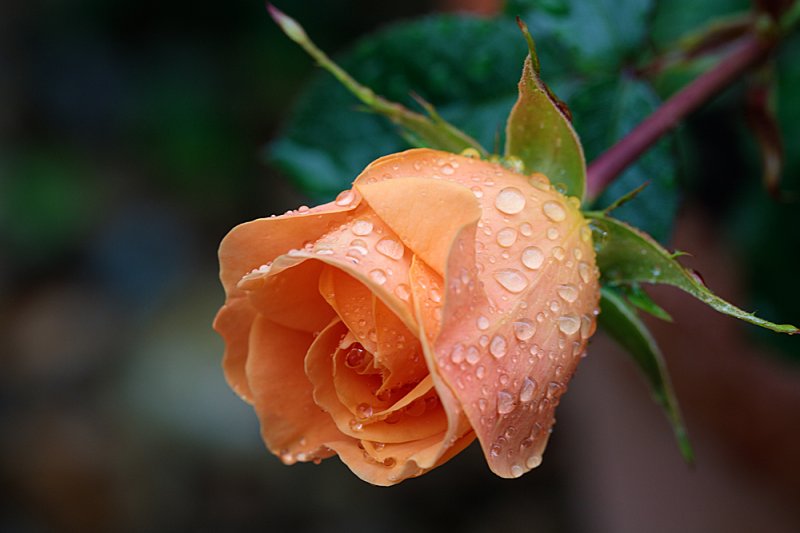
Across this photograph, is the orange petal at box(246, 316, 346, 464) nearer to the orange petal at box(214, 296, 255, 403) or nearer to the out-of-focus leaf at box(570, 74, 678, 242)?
the orange petal at box(214, 296, 255, 403)

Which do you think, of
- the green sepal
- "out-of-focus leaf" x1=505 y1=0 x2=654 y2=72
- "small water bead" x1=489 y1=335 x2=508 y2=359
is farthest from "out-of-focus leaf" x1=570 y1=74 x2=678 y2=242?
"small water bead" x1=489 y1=335 x2=508 y2=359

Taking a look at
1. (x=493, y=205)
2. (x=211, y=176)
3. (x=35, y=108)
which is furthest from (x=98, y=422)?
(x=493, y=205)

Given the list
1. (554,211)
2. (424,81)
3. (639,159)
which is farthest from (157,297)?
(554,211)

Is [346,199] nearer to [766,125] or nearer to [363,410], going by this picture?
[363,410]

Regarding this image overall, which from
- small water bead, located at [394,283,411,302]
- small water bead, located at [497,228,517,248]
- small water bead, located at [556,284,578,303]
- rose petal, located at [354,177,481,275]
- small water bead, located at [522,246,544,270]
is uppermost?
rose petal, located at [354,177,481,275]

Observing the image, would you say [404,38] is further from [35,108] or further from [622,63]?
[35,108]
